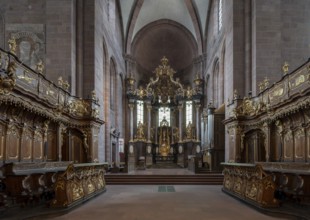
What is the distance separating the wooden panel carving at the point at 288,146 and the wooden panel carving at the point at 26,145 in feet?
29.6

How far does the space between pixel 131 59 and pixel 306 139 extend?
2543cm

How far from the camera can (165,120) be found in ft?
121

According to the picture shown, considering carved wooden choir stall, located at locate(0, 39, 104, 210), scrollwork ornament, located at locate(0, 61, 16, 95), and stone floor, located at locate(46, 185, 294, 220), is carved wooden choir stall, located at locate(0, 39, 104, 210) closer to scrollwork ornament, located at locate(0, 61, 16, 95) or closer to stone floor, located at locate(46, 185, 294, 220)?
scrollwork ornament, located at locate(0, 61, 16, 95)

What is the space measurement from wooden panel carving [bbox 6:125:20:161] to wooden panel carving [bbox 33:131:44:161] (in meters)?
1.41

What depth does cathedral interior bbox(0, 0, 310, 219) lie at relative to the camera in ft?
32.9

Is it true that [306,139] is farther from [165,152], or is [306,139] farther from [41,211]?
[165,152]

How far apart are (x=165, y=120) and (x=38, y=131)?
23843 mm

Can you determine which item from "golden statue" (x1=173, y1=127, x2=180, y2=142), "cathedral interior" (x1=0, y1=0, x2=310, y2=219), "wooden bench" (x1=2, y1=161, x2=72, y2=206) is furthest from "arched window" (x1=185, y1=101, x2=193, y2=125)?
"wooden bench" (x1=2, y1=161, x2=72, y2=206)

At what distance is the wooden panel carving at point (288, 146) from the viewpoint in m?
13.1

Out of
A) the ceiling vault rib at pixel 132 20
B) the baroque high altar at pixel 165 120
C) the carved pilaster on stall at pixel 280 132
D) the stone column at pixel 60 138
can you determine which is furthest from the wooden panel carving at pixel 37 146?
the ceiling vault rib at pixel 132 20

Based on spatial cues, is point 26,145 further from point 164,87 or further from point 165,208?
point 164,87

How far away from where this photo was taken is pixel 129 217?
8.35m

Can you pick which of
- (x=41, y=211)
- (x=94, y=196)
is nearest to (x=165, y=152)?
(x=94, y=196)

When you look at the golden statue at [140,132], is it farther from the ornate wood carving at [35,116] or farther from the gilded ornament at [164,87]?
the ornate wood carving at [35,116]
